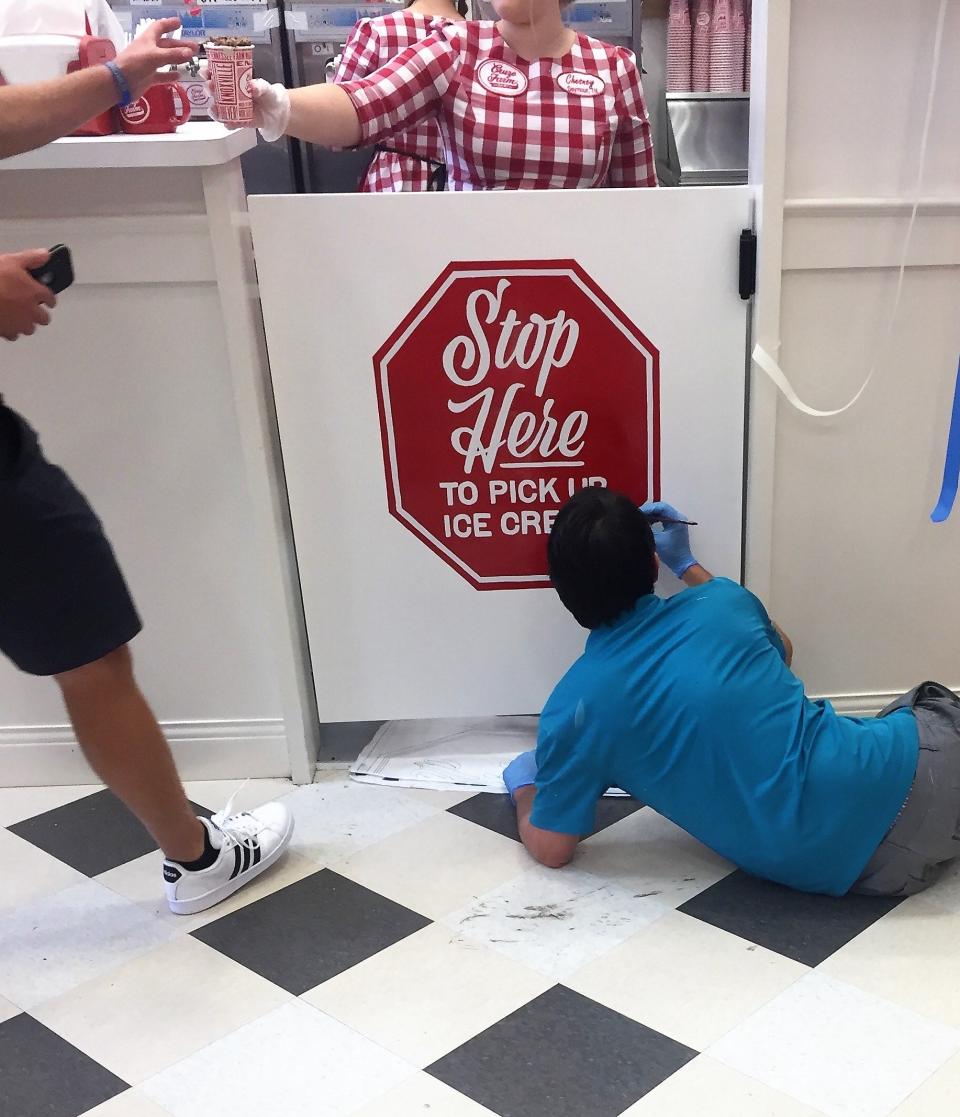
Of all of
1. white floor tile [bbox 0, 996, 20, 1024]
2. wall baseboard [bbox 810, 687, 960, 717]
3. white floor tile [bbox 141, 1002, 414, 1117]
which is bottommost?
wall baseboard [bbox 810, 687, 960, 717]

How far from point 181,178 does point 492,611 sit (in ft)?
2.79

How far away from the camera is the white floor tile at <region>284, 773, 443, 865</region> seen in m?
1.78

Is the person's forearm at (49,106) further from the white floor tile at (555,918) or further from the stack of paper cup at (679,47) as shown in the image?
the stack of paper cup at (679,47)

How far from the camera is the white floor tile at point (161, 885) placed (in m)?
1.63

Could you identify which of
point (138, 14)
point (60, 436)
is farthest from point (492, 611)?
point (138, 14)

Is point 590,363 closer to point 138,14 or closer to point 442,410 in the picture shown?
point 442,410

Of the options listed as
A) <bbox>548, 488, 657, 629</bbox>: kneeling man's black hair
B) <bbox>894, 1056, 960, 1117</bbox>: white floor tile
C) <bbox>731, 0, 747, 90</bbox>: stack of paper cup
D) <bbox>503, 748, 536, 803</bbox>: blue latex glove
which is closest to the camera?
<bbox>894, 1056, 960, 1117</bbox>: white floor tile

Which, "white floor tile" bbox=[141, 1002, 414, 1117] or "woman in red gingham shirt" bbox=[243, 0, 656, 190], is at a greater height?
"woman in red gingham shirt" bbox=[243, 0, 656, 190]

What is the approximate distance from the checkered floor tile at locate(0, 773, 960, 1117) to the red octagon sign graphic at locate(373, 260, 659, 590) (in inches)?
19.7

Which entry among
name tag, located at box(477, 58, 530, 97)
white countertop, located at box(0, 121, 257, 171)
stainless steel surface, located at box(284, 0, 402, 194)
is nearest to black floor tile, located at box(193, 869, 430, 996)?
white countertop, located at box(0, 121, 257, 171)

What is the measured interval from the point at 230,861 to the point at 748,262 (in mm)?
1199

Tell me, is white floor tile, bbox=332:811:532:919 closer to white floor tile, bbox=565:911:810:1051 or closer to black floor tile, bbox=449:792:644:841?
black floor tile, bbox=449:792:644:841

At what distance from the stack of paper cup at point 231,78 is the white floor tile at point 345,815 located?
110cm

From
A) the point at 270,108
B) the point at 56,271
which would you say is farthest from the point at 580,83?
the point at 56,271
